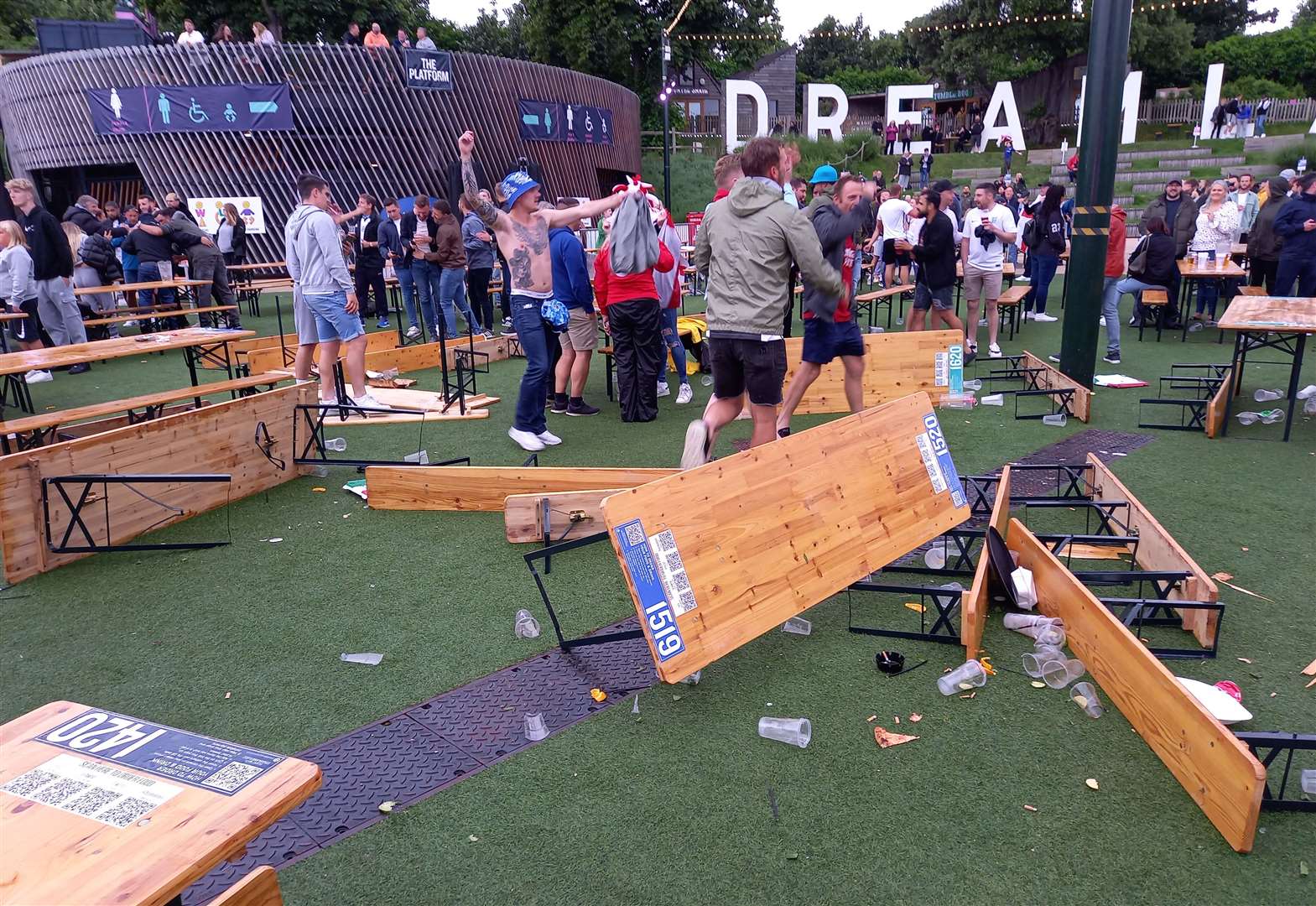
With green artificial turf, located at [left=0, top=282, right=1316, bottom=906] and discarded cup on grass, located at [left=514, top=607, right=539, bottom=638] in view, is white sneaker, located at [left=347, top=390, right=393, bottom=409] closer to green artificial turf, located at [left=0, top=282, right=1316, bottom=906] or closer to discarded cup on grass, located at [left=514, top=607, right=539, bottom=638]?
green artificial turf, located at [left=0, top=282, right=1316, bottom=906]

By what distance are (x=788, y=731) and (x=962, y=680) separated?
825mm

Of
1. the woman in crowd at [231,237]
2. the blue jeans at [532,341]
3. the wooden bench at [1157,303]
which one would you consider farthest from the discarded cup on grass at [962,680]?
the woman in crowd at [231,237]

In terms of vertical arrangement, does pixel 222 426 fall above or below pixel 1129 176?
below

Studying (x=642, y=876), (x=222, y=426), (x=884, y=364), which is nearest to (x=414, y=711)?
(x=642, y=876)

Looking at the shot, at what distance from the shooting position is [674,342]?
29.7 feet

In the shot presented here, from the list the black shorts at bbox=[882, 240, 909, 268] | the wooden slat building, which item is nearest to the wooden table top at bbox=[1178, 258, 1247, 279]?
the black shorts at bbox=[882, 240, 909, 268]

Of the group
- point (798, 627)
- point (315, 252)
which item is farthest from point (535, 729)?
point (315, 252)

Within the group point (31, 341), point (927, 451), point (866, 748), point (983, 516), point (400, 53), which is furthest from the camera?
point (400, 53)

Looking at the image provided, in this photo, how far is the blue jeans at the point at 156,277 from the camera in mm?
13602

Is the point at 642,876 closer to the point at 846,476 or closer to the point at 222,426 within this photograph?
the point at 846,476

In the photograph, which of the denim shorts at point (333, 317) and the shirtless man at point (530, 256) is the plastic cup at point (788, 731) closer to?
the shirtless man at point (530, 256)

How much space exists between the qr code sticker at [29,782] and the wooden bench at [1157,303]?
11.8 m

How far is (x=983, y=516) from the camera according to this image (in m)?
5.28

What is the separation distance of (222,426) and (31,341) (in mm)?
6401
